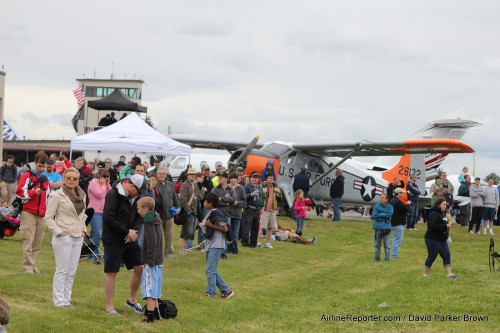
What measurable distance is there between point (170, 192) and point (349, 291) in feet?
13.1

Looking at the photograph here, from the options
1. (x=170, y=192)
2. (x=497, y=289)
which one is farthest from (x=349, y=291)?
(x=170, y=192)

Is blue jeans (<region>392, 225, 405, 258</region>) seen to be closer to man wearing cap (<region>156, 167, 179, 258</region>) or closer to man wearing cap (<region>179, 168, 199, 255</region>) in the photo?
man wearing cap (<region>179, 168, 199, 255</region>)

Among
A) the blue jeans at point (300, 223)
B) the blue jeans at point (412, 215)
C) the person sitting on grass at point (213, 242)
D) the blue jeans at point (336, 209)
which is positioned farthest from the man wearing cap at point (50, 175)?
the blue jeans at point (336, 209)

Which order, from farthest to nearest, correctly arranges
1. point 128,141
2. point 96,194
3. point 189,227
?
point 128,141, point 189,227, point 96,194

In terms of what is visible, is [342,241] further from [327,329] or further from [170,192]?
[327,329]

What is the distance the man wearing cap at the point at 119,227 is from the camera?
35.5 feet

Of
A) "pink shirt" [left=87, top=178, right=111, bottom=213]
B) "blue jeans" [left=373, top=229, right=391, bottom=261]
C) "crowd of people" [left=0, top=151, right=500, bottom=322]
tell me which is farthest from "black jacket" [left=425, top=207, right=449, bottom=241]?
"pink shirt" [left=87, top=178, right=111, bottom=213]

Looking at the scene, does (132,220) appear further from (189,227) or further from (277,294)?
(189,227)

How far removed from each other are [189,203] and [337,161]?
17.0m

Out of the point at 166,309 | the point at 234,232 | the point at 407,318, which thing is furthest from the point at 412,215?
the point at 166,309

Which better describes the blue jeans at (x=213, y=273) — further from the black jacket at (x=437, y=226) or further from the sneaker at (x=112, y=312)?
the black jacket at (x=437, y=226)

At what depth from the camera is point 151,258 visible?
1110 centimetres

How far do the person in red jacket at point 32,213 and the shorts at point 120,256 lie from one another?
3.21 meters

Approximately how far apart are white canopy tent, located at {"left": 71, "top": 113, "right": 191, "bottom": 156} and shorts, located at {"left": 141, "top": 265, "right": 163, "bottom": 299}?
13.6 metres
